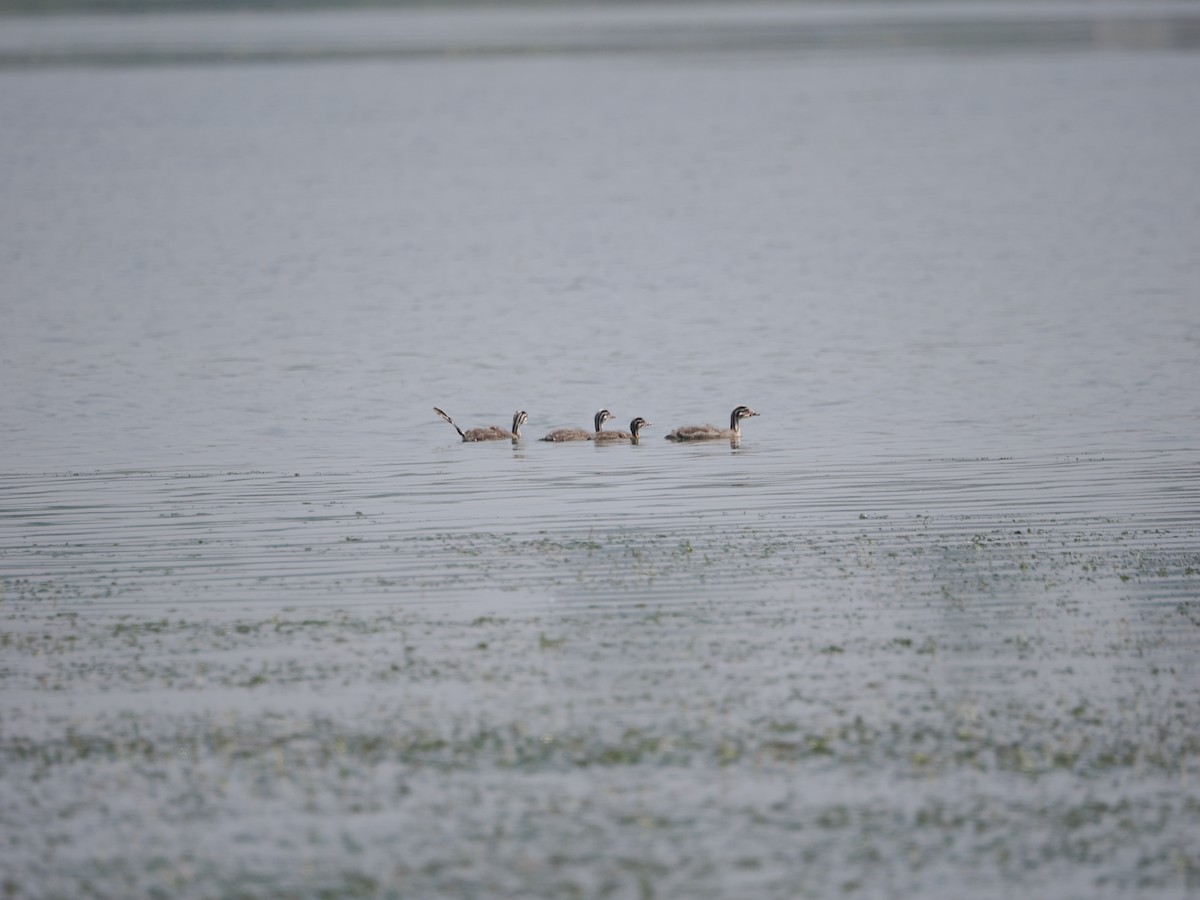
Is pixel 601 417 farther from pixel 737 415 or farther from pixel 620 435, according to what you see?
pixel 737 415

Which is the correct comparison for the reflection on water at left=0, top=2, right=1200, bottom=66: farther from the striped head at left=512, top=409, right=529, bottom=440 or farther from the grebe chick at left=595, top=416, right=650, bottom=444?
the striped head at left=512, top=409, right=529, bottom=440

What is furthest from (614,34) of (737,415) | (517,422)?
(737,415)

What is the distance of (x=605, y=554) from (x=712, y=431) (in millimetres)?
7212

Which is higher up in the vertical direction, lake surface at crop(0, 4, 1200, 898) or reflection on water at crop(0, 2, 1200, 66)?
reflection on water at crop(0, 2, 1200, 66)

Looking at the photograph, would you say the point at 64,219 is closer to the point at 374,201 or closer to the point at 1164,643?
the point at 374,201

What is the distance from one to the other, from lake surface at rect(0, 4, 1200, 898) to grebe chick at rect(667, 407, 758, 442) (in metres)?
0.26

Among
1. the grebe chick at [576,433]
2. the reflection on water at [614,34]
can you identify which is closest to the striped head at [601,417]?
the grebe chick at [576,433]

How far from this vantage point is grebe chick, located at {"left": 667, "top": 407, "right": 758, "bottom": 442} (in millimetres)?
25453

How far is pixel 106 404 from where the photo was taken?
29.2 meters

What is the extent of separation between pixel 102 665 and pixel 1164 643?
8.35 meters

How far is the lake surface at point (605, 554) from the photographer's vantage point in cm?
1171

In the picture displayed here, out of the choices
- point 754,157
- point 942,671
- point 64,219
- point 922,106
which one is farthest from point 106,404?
point 922,106

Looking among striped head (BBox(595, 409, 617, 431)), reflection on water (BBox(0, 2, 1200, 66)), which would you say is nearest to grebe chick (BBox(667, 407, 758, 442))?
striped head (BBox(595, 409, 617, 431))

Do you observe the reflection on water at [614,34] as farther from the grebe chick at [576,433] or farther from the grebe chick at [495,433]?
the grebe chick at [495,433]
